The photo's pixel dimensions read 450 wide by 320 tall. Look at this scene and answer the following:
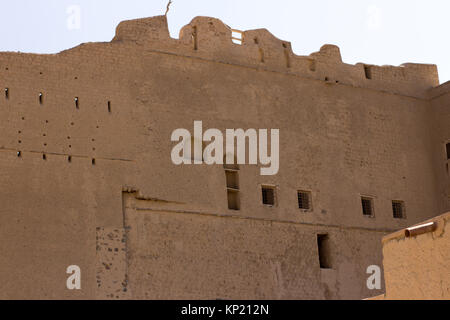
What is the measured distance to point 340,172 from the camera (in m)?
24.0

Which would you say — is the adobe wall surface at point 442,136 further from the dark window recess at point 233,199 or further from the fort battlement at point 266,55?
the dark window recess at point 233,199

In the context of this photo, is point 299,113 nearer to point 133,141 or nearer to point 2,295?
point 133,141

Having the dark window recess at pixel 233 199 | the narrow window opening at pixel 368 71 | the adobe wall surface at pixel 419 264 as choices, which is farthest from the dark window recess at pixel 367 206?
the adobe wall surface at pixel 419 264

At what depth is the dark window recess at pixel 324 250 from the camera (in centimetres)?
2308

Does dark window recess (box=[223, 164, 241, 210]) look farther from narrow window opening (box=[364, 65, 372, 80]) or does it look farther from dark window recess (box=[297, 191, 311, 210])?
narrow window opening (box=[364, 65, 372, 80])

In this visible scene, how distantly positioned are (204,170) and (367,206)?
16.1 feet

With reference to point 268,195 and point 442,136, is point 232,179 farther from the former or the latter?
point 442,136

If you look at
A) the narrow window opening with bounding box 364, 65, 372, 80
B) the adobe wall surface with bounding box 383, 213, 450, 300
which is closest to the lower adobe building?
the narrow window opening with bounding box 364, 65, 372, 80

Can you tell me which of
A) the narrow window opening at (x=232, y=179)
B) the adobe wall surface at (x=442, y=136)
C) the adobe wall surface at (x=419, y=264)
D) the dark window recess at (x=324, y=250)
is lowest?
the adobe wall surface at (x=419, y=264)

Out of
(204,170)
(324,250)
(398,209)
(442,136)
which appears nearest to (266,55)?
(204,170)

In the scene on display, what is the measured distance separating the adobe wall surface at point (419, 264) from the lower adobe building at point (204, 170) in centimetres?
878
